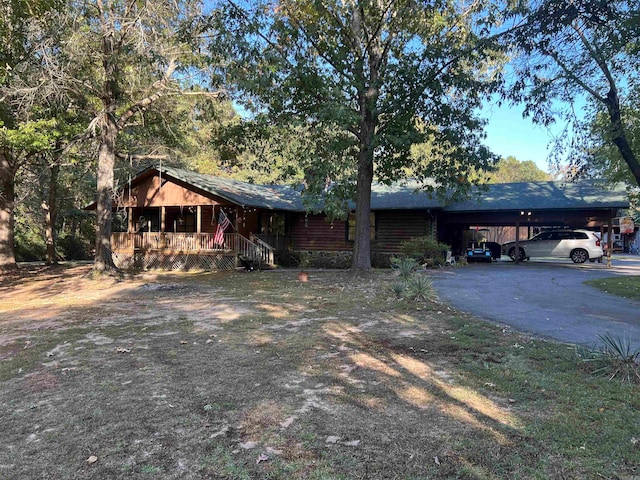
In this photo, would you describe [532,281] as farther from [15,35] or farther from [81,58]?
[15,35]

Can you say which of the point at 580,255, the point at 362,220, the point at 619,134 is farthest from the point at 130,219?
the point at 580,255

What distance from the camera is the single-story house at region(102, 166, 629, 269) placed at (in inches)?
811

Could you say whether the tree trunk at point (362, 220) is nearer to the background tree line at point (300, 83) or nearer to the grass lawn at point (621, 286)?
the background tree line at point (300, 83)

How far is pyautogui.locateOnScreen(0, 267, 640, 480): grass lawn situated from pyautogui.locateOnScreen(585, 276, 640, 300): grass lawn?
6201 mm

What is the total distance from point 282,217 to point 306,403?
20953 millimetres

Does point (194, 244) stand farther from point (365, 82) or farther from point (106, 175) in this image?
point (365, 82)

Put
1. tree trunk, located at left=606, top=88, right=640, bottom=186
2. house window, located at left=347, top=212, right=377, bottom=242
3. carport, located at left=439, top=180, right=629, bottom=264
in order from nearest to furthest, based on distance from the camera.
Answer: tree trunk, located at left=606, top=88, right=640, bottom=186 → carport, located at left=439, top=180, right=629, bottom=264 → house window, located at left=347, top=212, right=377, bottom=242

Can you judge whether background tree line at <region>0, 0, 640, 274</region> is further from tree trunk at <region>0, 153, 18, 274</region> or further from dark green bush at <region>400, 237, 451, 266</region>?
dark green bush at <region>400, 237, 451, 266</region>

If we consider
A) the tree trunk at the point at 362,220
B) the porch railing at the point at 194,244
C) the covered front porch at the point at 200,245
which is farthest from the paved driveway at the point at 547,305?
the covered front porch at the point at 200,245

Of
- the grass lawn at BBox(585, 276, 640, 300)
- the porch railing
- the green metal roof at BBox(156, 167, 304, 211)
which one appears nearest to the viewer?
the grass lawn at BBox(585, 276, 640, 300)

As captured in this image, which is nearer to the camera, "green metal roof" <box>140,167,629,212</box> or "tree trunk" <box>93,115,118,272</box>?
"tree trunk" <box>93,115,118,272</box>

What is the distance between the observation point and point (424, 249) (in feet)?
66.5

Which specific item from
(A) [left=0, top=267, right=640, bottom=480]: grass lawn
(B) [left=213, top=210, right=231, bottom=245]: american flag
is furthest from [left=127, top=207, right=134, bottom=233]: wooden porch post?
(A) [left=0, top=267, right=640, bottom=480]: grass lawn

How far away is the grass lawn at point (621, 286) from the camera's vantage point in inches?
437
